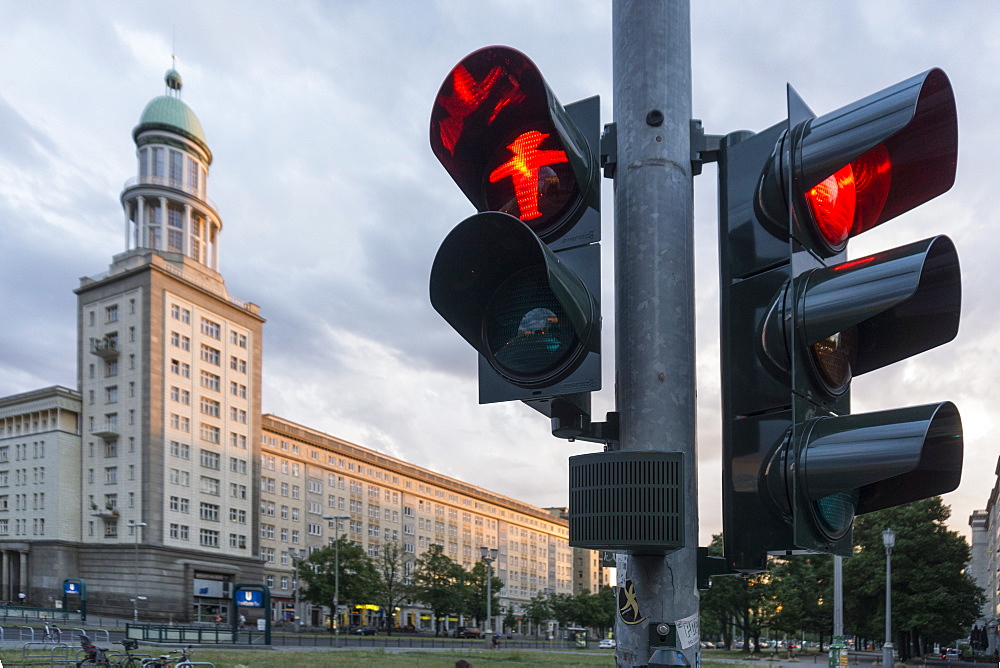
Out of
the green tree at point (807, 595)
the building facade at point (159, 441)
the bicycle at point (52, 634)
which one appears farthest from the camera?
the building facade at point (159, 441)

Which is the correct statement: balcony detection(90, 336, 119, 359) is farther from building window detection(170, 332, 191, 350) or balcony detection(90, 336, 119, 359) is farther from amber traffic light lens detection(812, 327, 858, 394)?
amber traffic light lens detection(812, 327, 858, 394)

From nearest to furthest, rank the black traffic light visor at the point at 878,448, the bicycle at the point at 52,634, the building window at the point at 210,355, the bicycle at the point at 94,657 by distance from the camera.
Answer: the black traffic light visor at the point at 878,448 → the bicycle at the point at 94,657 → the bicycle at the point at 52,634 → the building window at the point at 210,355

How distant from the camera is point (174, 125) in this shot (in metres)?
85.8

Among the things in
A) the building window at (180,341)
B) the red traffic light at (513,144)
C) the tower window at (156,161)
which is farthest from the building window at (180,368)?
the red traffic light at (513,144)

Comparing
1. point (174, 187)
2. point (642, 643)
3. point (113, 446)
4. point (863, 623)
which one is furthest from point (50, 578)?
point (642, 643)

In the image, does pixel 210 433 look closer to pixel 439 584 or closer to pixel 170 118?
pixel 439 584

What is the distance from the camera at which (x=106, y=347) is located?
77.4 metres

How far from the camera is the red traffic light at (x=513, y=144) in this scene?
310 cm

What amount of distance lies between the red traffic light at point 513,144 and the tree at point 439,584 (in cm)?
8928

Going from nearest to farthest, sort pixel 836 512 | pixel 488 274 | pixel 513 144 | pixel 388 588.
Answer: pixel 836 512, pixel 488 274, pixel 513 144, pixel 388 588

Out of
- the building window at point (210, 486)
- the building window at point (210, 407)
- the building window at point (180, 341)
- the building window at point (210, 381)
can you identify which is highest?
the building window at point (180, 341)

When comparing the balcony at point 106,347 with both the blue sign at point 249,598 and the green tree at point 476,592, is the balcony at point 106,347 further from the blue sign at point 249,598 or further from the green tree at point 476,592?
the green tree at point 476,592

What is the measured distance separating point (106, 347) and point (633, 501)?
3246 inches

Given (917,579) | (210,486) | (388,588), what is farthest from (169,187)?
(917,579)
